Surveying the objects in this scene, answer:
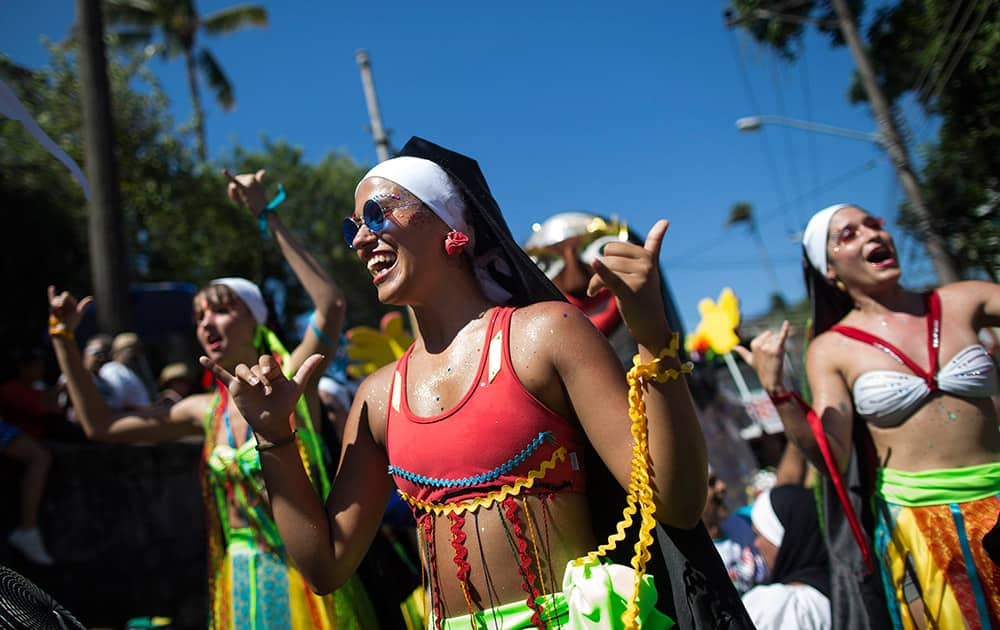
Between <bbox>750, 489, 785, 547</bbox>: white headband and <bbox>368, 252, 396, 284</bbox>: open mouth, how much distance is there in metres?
2.77

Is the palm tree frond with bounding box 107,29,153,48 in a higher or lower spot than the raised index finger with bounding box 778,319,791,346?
higher

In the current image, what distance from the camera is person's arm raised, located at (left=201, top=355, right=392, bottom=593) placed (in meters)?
2.03

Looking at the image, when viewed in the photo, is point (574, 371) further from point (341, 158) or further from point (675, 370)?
point (341, 158)

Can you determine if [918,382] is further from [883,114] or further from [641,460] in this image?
[883,114]

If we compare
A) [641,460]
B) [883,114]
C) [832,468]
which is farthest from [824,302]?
[883,114]

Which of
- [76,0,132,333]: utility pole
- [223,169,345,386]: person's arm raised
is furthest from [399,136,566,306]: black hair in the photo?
[76,0,132,333]: utility pole

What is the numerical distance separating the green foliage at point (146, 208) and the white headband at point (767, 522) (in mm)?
10590

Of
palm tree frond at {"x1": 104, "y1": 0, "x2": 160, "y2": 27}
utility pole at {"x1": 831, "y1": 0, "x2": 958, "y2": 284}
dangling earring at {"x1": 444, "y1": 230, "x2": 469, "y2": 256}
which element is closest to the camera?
dangling earring at {"x1": 444, "y1": 230, "x2": 469, "y2": 256}

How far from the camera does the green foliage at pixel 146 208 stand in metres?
14.2

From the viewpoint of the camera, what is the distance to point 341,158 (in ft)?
87.5

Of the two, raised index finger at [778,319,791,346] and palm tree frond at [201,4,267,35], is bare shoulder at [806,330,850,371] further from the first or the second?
palm tree frond at [201,4,267,35]

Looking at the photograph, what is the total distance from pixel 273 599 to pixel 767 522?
2506mm

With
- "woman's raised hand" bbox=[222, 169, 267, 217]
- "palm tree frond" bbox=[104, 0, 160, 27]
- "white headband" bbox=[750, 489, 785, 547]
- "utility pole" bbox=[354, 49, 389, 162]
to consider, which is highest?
"palm tree frond" bbox=[104, 0, 160, 27]

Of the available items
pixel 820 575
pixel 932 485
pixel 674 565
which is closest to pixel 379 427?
pixel 674 565
